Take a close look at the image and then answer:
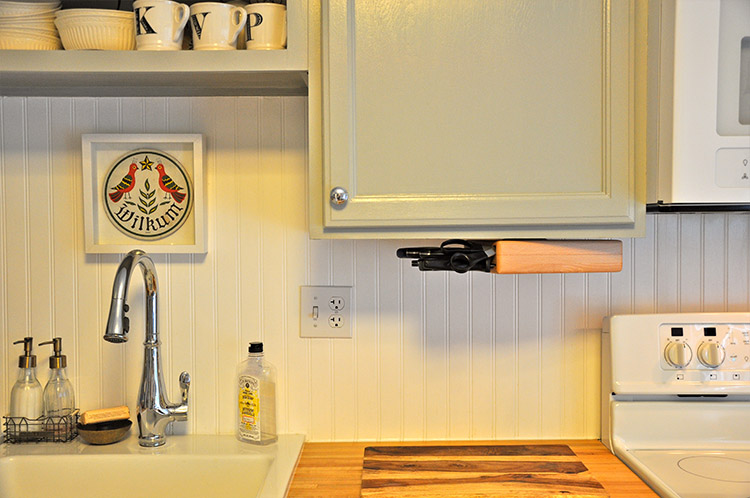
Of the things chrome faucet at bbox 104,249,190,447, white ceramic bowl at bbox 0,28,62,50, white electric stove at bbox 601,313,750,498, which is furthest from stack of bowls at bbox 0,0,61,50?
white electric stove at bbox 601,313,750,498

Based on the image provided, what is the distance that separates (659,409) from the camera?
53.0 inches

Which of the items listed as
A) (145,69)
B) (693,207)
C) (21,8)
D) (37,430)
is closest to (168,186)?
(145,69)

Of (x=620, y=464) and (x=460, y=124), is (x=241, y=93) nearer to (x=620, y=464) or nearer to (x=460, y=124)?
(x=460, y=124)

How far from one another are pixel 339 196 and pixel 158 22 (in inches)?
17.0

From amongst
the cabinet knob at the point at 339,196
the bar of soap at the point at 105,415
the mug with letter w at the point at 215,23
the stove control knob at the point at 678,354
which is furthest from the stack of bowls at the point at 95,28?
the stove control knob at the point at 678,354

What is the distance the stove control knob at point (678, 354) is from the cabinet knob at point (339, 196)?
729 mm

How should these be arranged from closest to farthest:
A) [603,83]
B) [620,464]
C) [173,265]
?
1. [603,83]
2. [620,464]
3. [173,265]

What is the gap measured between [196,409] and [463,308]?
62cm

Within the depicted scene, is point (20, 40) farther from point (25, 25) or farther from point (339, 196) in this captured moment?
point (339, 196)

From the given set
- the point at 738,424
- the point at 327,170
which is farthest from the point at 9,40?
the point at 738,424

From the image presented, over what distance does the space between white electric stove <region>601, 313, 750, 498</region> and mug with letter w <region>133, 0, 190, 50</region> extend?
0.99 metres

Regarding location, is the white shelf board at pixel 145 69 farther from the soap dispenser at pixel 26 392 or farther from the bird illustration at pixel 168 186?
the soap dispenser at pixel 26 392

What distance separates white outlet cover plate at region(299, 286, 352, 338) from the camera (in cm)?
143

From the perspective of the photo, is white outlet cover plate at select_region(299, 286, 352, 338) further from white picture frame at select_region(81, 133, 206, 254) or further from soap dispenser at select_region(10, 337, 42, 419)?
soap dispenser at select_region(10, 337, 42, 419)
